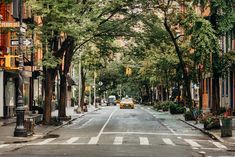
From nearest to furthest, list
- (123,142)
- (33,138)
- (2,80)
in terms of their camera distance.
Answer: (123,142)
(33,138)
(2,80)

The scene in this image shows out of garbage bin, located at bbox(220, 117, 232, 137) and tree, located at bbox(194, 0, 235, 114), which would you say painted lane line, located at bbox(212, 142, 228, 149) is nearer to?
garbage bin, located at bbox(220, 117, 232, 137)

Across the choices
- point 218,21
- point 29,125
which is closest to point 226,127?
point 218,21

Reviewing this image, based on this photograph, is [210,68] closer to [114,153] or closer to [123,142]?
[123,142]

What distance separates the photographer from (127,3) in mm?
35312

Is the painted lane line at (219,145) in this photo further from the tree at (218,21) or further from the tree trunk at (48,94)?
the tree trunk at (48,94)

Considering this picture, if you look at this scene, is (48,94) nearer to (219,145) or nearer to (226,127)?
(226,127)

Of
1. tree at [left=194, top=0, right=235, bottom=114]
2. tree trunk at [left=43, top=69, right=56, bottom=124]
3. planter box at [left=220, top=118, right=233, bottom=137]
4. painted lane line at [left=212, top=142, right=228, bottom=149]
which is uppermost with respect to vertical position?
tree at [left=194, top=0, right=235, bottom=114]

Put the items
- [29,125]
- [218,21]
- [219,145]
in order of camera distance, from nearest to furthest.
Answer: [219,145] → [29,125] → [218,21]

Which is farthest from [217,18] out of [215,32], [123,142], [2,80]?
[2,80]

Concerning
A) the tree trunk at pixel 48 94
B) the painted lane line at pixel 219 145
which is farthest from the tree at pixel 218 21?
the tree trunk at pixel 48 94

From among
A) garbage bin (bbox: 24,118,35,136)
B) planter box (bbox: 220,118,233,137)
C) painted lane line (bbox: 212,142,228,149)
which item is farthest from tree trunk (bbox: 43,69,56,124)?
painted lane line (bbox: 212,142,228,149)

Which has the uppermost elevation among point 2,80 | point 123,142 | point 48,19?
point 48,19

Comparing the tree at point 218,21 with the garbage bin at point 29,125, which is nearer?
the garbage bin at point 29,125

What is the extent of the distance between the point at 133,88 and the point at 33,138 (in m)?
101
